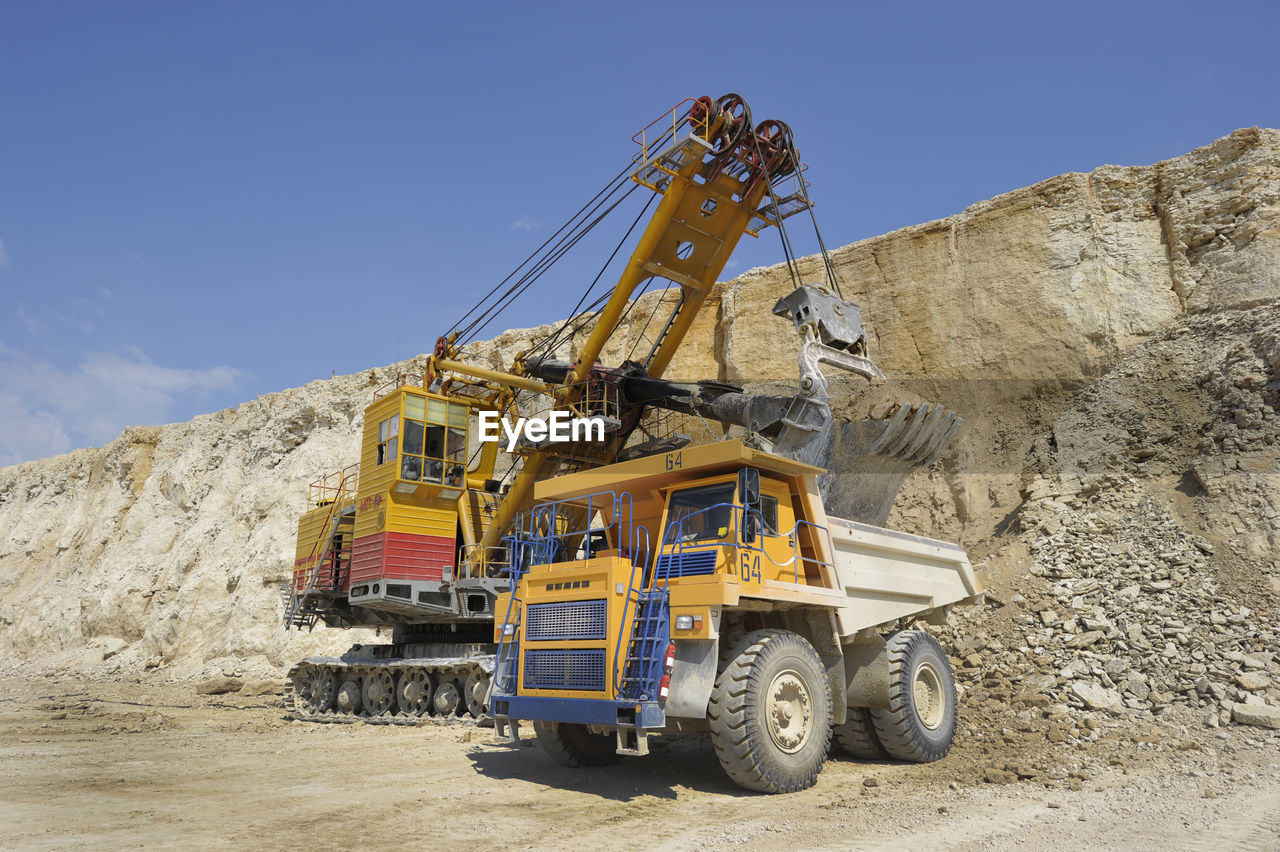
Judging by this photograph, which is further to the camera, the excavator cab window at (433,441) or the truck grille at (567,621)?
the excavator cab window at (433,441)

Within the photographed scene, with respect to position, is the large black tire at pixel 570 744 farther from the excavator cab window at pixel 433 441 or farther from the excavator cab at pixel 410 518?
the excavator cab window at pixel 433 441

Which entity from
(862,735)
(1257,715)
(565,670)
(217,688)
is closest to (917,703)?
(862,735)

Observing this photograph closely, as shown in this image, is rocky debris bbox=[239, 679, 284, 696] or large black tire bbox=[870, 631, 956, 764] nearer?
large black tire bbox=[870, 631, 956, 764]

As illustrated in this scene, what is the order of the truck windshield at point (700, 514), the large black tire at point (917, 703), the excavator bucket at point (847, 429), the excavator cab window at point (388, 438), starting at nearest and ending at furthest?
the truck windshield at point (700, 514), the large black tire at point (917, 703), the excavator bucket at point (847, 429), the excavator cab window at point (388, 438)

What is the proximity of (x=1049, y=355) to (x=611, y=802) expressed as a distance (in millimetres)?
13064

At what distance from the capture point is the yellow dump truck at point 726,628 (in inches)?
259

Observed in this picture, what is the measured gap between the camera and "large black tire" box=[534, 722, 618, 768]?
7.96 meters

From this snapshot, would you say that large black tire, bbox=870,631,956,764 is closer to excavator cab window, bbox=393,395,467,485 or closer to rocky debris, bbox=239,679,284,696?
excavator cab window, bbox=393,395,467,485

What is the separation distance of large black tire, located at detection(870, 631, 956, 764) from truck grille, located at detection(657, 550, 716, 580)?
251cm

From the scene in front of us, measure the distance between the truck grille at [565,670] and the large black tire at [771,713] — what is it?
931 mm

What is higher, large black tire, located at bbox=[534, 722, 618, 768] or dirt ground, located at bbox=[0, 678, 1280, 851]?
large black tire, located at bbox=[534, 722, 618, 768]

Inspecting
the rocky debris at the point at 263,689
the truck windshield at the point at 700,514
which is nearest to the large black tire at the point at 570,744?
the truck windshield at the point at 700,514

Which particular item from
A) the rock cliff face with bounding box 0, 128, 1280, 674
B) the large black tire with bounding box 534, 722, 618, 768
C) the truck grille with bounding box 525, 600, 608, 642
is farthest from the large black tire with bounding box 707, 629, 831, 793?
the rock cliff face with bounding box 0, 128, 1280, 674

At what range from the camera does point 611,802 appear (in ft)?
21.8
